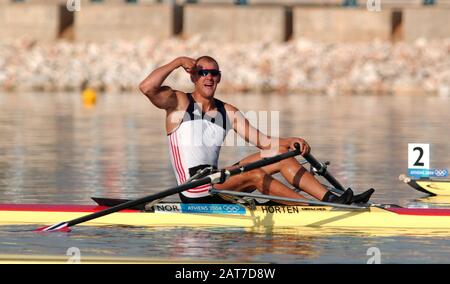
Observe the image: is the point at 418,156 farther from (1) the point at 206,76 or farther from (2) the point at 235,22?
(2) the point at 235,22

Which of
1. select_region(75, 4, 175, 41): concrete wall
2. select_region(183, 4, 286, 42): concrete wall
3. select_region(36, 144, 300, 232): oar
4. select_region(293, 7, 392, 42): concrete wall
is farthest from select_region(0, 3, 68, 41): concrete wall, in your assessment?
select_region(36, 144, 300, 232): oar

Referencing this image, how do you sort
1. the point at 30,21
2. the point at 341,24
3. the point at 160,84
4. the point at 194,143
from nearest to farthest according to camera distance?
the point at 160,84
the point at 194,143
the point at 341,24
the point at 30,21

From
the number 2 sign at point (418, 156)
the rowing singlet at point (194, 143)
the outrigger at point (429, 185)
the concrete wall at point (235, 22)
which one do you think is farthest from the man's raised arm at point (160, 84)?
the concrete wall at point (235, 22)

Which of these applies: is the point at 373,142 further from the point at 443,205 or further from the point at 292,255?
the point at 292,255

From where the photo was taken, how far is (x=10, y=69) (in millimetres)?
47188

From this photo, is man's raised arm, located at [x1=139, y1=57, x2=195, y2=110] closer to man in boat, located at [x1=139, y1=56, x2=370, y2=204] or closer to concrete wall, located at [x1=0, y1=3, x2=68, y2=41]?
man in boat, located at [x1=139, y1=56, x2=370, y2=204]

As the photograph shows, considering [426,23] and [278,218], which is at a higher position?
[426,23]

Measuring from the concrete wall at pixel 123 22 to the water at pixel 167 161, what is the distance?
18.0 feet

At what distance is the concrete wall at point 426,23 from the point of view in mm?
46594

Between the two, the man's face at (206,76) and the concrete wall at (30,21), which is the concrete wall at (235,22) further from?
the man's face at (206,76)

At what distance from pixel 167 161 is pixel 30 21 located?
25.9 metres

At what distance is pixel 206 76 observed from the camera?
1564cm

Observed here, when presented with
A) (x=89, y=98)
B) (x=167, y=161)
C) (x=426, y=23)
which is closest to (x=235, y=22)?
(x=426, y=23)
